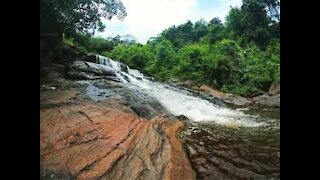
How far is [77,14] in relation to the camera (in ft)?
10.00

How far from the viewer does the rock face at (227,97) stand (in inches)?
120

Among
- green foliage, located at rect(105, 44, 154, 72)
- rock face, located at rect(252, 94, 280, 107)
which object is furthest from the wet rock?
rock face, located at rect(252, 94, 280, 107)

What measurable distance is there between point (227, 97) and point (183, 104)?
1.50 feet

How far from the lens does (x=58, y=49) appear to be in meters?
2.99

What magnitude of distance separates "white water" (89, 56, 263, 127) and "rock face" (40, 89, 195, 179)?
0.77 feet

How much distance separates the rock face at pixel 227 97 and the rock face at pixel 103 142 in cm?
51

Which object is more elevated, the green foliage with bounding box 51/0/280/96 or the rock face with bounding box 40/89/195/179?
the green foliage with bounding box 51/0/280/96

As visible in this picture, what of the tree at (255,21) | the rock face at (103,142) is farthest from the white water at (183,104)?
the tree at (255,21)

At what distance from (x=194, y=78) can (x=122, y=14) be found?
40.0 inches

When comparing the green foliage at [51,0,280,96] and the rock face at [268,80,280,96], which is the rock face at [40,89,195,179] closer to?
the green foliage at [51,0,280,96]

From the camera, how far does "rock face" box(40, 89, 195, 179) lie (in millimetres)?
2463
